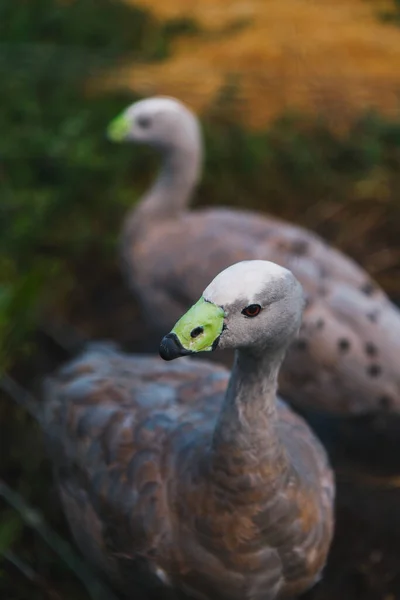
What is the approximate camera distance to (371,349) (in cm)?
291

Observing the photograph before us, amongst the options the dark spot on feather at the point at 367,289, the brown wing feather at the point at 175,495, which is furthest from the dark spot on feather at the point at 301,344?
the brown wing feather at the point at 175,495

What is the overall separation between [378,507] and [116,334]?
1.17 m

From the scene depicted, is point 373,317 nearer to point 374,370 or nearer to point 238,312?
point 374,370

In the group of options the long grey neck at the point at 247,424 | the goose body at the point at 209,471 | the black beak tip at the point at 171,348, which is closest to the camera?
the black beak tip at the point at 171,348

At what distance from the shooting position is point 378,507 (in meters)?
2.91

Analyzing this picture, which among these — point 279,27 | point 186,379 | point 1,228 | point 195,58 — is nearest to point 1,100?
point 1,228

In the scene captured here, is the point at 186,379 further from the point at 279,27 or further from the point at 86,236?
the point at 279,27

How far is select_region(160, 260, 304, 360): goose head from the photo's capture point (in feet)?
5.92

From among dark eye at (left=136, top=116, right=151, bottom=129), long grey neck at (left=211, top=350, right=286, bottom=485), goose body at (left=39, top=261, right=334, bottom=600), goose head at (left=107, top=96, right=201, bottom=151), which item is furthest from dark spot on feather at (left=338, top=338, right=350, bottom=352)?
dark eye at (left=136, top=116, right=151, bottom=129)

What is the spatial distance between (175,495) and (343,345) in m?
0.93

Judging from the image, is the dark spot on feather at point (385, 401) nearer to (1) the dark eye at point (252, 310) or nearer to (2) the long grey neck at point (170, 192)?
(2) the long grey neck at point (170, 192)

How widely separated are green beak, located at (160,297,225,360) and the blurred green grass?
123 centimetres

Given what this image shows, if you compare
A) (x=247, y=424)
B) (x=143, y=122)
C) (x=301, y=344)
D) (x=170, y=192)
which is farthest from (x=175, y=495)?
(x=143, y=122)

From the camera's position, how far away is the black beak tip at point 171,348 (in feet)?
5.88
